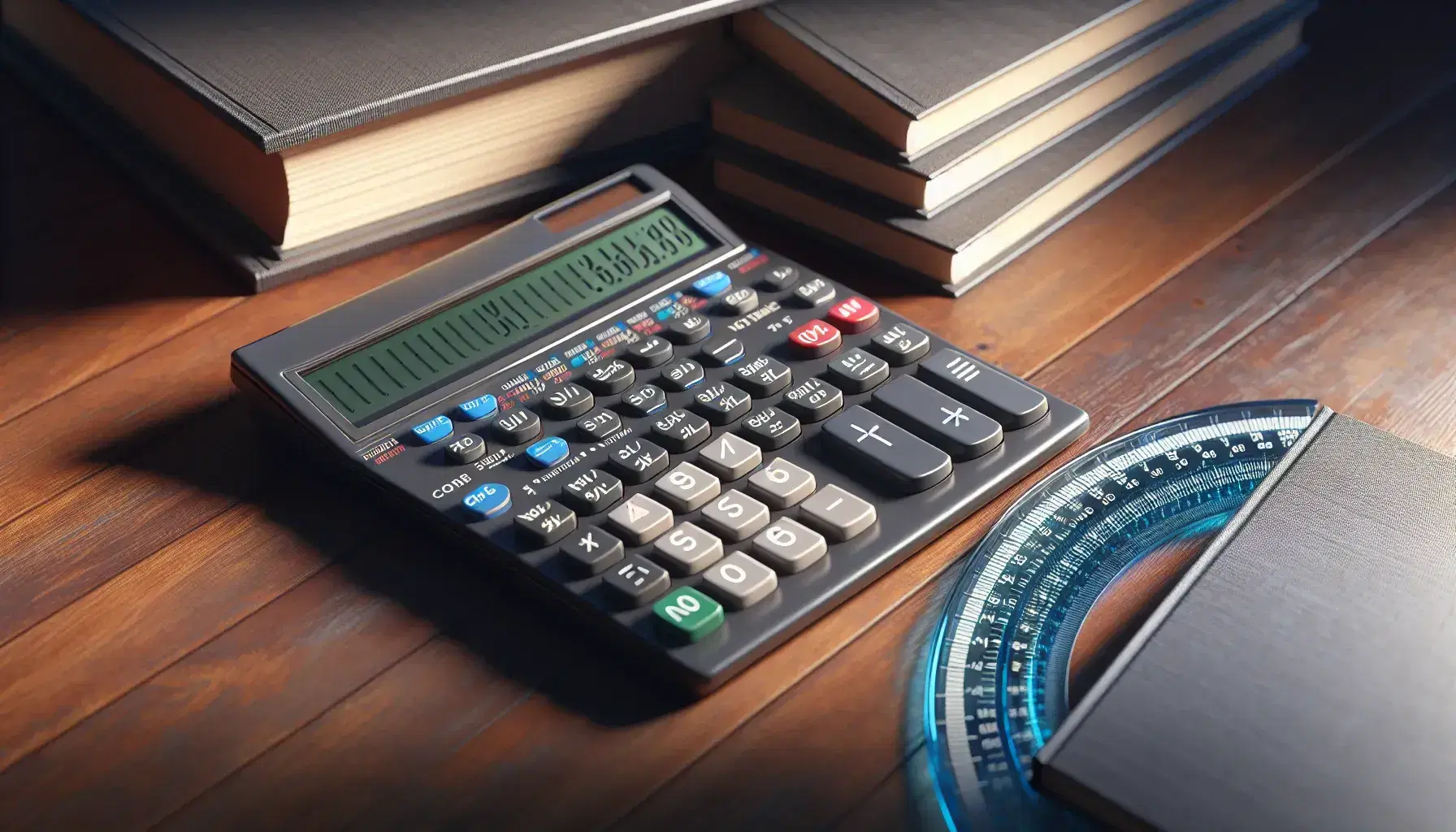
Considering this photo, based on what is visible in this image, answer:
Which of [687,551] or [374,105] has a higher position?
[374,105]

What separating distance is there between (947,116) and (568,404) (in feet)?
0.93

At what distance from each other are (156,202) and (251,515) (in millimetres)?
327

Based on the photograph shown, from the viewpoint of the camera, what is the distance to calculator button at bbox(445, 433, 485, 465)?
0.61 metres

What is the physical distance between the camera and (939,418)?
2.07 ft

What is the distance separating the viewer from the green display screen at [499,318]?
644mm

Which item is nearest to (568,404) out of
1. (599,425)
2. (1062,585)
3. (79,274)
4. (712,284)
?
(599,425)

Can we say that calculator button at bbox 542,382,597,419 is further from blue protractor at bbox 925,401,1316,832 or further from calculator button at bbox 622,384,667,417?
blue protractor at bbox 925,401,1316,832

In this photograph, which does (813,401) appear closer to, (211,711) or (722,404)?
(722,404)

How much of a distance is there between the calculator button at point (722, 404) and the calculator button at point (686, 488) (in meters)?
0.04

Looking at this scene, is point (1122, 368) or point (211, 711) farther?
point (1122, 368)

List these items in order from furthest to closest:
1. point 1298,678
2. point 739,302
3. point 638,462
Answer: point 739,302 < point 638,462 < point 1298,678

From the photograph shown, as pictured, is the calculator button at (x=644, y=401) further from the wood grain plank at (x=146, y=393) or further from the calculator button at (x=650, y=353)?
the wood grain plank at (x=146, y=393)

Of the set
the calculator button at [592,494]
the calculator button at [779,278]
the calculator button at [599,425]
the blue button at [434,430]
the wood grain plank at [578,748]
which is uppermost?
the calculator button at [779,278]

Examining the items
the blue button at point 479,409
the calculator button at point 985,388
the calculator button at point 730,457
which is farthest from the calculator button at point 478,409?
the calculator button at point 985,388
